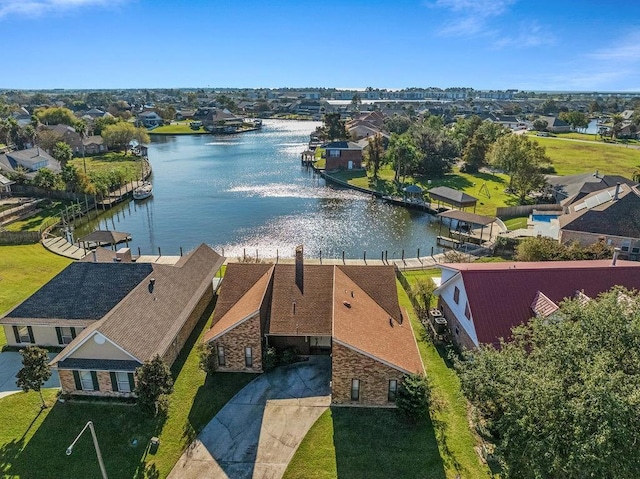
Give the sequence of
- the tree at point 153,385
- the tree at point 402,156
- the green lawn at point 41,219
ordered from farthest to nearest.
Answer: the tree at point 402,156 → the green lawn at point 41,219 → the tree at point 153,385

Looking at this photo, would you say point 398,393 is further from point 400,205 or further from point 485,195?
point 485,195

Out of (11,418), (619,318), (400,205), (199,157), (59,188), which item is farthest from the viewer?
(199,157)

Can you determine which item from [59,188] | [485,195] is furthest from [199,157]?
[485,195]

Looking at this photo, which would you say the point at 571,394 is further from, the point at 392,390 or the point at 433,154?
the point at 433,154

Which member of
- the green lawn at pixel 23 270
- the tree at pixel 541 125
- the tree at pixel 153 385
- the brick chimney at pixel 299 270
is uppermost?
the tree at pixel 541 125

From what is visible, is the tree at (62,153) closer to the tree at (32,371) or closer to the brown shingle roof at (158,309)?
the brown shingle roof at (158,309)

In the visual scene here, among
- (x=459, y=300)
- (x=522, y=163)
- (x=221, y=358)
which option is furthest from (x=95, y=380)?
(x=522, y=163)

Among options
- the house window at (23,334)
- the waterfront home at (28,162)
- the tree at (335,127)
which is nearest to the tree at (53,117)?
the waterfront home at (28,162)
